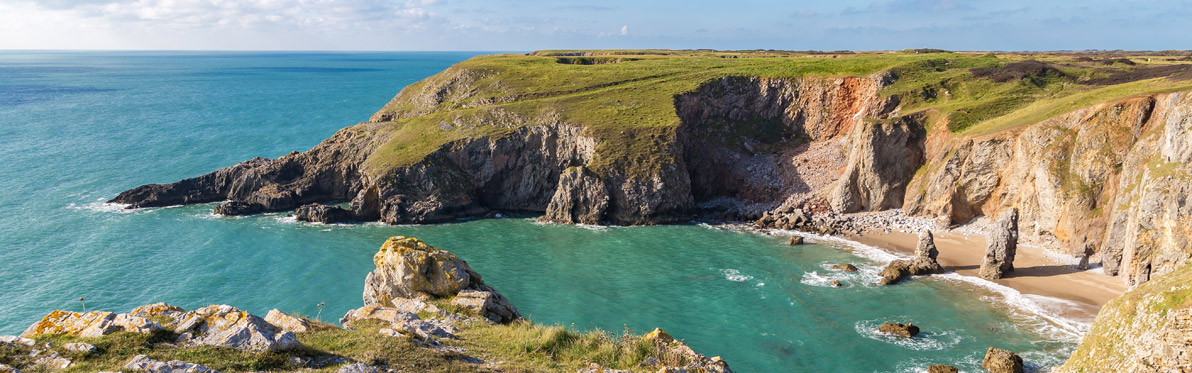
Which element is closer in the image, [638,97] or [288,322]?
[288,322]

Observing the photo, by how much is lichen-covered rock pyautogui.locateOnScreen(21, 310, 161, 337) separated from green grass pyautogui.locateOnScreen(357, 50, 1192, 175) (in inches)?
1914

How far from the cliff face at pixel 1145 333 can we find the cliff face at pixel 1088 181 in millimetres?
17166

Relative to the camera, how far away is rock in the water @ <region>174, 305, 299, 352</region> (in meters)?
13.8

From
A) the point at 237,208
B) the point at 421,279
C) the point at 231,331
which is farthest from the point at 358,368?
the point at 237,208

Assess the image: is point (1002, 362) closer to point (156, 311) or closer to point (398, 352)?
point (398, 352)

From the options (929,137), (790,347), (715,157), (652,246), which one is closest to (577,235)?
(652,246)

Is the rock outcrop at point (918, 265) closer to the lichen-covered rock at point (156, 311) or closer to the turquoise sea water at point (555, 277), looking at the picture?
the turquoise sea water at point (555, 277)

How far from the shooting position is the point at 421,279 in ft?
75.0

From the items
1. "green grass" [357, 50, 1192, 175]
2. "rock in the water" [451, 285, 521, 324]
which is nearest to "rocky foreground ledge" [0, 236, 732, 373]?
"rock in the water" [451, 285, 521, 324]

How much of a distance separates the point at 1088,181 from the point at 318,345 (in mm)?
51983

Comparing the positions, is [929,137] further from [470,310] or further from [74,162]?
[74,162]

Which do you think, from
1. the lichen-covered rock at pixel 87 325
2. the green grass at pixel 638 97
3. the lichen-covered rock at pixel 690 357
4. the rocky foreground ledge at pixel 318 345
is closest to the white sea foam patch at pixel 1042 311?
the green grass at pixel 638 97

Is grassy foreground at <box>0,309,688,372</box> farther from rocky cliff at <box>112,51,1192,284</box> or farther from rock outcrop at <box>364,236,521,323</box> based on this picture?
rocky cliff at <box>112,51,1192,284</box>

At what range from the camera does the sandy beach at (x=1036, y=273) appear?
129 feet
